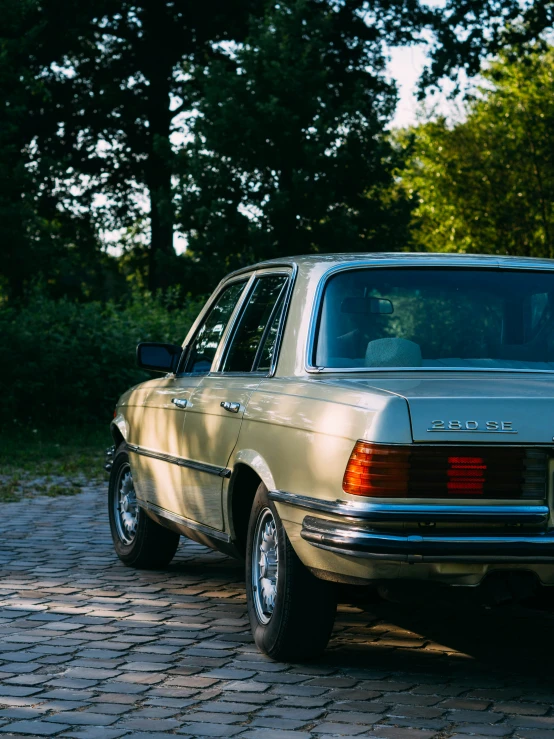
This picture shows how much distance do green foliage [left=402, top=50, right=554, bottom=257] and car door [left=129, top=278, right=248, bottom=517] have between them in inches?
1300

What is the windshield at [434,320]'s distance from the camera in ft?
18.4

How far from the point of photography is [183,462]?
270 inches

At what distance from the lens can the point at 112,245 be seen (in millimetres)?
36531

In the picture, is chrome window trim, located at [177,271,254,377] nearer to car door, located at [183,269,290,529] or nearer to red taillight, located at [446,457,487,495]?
car door, located at [183,269,290,529]

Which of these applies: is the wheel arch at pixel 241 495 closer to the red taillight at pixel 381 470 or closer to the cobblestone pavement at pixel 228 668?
the cobblestone pavement at pixel 228 668

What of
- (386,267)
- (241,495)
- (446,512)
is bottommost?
(241,495)

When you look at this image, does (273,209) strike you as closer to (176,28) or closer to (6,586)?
(176,28)

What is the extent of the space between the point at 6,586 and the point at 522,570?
11.8 feet

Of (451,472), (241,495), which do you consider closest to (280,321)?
(241,495)

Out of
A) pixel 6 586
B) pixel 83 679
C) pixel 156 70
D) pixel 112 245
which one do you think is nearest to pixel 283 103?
pixel 156 70

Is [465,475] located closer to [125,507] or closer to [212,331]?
[212,331]

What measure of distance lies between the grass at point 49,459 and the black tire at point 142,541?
3608mm

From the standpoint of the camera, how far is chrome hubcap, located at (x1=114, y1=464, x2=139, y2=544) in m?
8.25

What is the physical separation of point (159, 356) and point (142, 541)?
3.93ft
